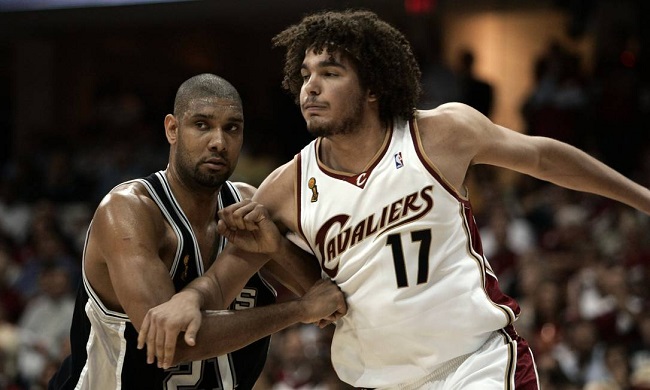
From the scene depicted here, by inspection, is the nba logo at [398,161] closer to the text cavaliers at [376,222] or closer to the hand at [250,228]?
the text cavaliers at [376,222]

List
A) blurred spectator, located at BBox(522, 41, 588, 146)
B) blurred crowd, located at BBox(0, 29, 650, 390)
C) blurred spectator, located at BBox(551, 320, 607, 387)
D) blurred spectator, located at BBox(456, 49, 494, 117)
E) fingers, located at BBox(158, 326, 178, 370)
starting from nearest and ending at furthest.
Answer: fingers, located at BBox(158, 326, 178, 370), blurred spectator, located at BBox(551, 320, 607, 387), blurred crowd, located at BBox(0, 29, 650, 390), blurred spectator, located at BBox(522, 41, 588, 146), blurred spectator, located at BBox(456, 49, 494, 117)

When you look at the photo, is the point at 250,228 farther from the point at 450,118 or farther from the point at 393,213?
the point at 450,118

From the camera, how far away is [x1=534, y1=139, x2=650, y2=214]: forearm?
4.84 meters

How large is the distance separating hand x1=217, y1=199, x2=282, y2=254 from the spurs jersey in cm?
16

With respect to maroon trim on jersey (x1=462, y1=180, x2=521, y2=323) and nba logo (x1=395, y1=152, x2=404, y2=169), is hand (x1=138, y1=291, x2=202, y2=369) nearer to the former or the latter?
nba logo (x1=395, y1=152, x2=404, y2=169)

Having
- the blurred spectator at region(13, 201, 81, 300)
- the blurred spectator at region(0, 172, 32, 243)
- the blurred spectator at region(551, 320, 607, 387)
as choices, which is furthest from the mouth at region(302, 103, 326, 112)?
the blurred spectator at region(0, 172, 32, 243)

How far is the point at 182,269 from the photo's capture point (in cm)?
476

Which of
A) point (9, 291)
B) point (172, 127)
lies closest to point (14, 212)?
point (9, 291)

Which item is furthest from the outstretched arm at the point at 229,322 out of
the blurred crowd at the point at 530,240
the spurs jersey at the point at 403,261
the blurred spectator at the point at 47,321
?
the blurred spectator at the point at 47,321

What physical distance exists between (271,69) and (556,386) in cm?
923

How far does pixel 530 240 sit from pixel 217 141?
20.6ft

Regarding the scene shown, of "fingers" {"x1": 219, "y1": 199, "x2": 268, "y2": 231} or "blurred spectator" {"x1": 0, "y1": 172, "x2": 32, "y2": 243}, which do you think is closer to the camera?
"fingers" {"x1": 219, "y1": 199, "x2": 268, "y2": 231}

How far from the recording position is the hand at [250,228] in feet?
14.8

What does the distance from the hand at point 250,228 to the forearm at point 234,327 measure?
28 cm
